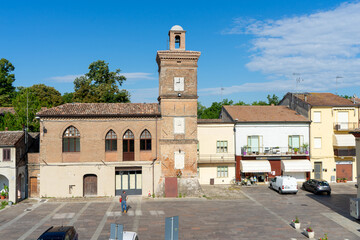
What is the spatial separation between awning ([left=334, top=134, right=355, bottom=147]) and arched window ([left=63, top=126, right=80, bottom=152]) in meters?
30.0

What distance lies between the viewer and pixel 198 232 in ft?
65.7

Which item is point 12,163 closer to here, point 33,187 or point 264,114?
point 33,187

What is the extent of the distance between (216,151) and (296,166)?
31.4 ft

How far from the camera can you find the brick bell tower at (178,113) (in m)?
31.2

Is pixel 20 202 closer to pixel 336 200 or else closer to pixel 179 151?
pixel 179 151

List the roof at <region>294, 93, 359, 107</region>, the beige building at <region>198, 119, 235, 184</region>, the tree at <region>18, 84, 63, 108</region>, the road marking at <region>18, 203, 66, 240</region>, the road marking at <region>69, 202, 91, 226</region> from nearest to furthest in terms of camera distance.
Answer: the road marking at <region>18, 203, 66, 240</region> < the road marking at <region>69, 202, 91, 226</region> < the beige building at <region>198, 119, 235, 184</region> < the roof at <region>294, 93, 359, 107</region> < the tree at <region>18, 84, 63, 108</region>

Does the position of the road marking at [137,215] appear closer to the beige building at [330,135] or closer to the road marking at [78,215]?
the road marking at [78,215]

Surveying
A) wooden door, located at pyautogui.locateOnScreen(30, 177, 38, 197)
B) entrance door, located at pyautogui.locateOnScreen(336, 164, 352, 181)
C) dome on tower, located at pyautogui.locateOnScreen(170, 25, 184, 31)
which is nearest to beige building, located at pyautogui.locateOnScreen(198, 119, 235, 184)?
dome on tower, located at pyautogui.locateOnScreen(170, 25, 184, 31)

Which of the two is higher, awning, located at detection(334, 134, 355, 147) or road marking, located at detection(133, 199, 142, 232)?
awning, located at detection(334, 134, 355, 147)

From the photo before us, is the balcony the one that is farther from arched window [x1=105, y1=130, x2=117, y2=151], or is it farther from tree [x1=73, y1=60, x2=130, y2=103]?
tree [x1=73, y1=60, x2=130, y2=103]

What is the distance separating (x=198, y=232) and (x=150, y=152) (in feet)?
41.9

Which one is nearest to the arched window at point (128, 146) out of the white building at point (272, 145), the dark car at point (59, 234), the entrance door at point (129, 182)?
the entrance door at point (129, 182)

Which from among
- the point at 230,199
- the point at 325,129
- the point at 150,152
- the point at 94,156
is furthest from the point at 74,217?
the point at 325,129

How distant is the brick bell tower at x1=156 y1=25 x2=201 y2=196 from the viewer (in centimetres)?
3123
